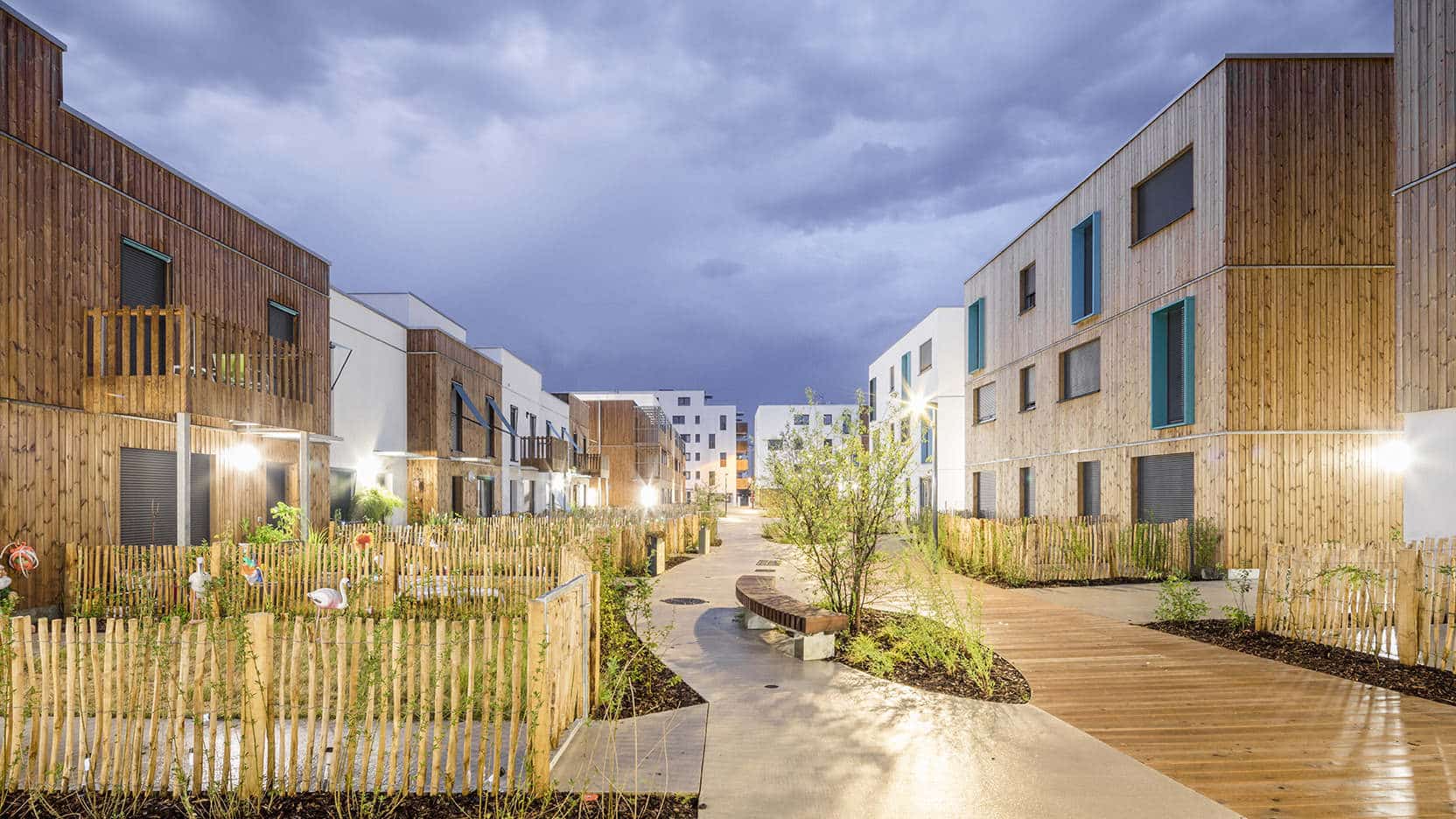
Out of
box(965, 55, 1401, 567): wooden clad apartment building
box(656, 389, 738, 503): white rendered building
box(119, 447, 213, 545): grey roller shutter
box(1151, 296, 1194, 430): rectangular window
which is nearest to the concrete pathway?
box(119, 447, 213, 545): grey roller shutter

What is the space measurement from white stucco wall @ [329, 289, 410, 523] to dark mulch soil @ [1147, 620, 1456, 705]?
1756cm

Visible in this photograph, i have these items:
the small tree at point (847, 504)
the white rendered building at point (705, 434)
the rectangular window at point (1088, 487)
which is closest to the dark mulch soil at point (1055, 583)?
the rectangular window at point (1088, 487)

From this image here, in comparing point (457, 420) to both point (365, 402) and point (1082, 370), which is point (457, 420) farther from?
point (1082, 370)

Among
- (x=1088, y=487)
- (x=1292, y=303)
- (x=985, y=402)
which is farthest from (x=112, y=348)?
(x=985, y=402)

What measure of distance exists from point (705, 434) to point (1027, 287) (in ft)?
246

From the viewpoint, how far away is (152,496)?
44.2ft

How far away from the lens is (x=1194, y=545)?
16.1 m

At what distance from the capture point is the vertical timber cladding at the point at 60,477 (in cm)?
1072

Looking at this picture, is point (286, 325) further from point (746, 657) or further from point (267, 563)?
point (746, 657)

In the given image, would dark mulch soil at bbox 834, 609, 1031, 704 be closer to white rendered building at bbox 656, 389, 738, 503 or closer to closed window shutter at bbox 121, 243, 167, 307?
closed window shutter at bbox 121, 243, 167, 307

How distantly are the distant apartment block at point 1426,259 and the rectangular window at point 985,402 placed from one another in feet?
53.7

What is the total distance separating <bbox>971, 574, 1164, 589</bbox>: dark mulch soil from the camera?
15.3 meters

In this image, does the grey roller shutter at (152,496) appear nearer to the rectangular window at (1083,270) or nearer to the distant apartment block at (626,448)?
the rectangular window at (1083,270)

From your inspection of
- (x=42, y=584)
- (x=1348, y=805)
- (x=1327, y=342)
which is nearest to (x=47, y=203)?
(x=42, y=584)
